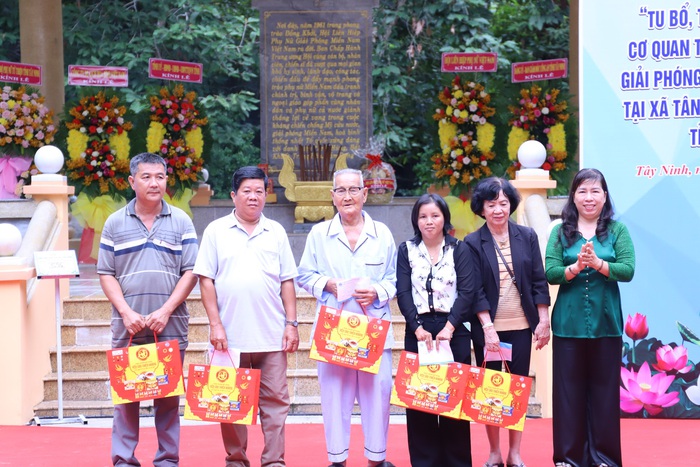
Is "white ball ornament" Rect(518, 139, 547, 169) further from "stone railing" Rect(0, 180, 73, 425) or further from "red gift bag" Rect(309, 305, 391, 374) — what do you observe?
"stone railing" Rect(0, 180, 73, 425)

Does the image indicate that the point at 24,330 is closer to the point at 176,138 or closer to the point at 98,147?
the point at 98,147

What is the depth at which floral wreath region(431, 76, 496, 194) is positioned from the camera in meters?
10.6

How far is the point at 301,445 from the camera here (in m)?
5.84

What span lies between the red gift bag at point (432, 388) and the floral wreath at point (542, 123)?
6.05m

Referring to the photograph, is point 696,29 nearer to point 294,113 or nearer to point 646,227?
point 646,227

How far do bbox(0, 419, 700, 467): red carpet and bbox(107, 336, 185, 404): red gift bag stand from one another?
0.72 meters

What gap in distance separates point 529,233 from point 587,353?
0.68 metres

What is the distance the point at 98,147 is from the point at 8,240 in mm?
3836

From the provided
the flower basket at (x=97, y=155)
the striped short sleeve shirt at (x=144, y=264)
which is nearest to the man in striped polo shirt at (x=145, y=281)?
the striped short sleeve shirt at (x=144, y=264)

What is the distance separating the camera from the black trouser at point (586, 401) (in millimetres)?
4996

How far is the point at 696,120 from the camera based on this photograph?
20.2 ft

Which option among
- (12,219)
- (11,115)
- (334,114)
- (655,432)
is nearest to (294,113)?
(334,114)

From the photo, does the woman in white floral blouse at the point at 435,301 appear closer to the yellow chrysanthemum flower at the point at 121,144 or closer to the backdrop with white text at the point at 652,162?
the backdrop with white text at the point at 652,162

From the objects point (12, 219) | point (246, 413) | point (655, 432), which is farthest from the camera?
point (12, 219)
